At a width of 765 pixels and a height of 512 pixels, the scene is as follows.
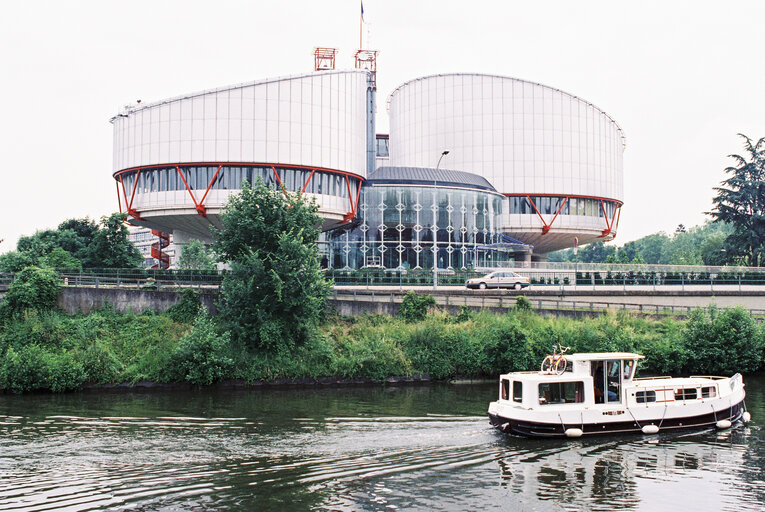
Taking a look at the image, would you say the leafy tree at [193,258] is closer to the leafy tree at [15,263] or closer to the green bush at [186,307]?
the leafy tree at [15,263]

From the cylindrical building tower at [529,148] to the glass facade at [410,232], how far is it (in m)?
17.0

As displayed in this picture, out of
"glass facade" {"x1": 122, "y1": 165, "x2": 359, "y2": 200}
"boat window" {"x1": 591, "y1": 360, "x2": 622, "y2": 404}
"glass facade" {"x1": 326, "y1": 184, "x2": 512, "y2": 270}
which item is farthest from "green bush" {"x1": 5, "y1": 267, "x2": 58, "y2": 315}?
"boat window" {"x1": 591, "y1": 360, "x2": 622, "y2": 404}

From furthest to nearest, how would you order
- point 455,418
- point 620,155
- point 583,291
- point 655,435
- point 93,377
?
point 620,155 → point 583,291 → point 93,377 → point 455,418 → point 655,435

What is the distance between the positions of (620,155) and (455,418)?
78475 mm

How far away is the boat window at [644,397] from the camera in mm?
25514

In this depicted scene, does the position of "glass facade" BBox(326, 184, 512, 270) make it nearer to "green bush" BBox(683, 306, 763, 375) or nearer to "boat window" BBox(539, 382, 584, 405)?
"green bush" BBox(683, 306, 763, 375)

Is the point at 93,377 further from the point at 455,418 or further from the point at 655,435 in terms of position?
the point at 655,435

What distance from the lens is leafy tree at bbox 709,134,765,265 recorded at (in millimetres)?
78250

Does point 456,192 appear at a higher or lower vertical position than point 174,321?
higher

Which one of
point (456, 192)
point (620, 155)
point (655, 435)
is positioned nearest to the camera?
point (655, 435)

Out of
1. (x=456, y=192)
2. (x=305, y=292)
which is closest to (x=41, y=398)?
(x=305, y=292)

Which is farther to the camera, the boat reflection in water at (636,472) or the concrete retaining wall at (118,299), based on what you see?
the concrete retaining wall at (118,299)

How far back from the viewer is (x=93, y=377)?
3566 cm

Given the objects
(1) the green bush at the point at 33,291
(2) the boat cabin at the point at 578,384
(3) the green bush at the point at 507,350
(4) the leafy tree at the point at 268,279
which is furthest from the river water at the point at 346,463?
(1) the green bush at the point at 33,291
